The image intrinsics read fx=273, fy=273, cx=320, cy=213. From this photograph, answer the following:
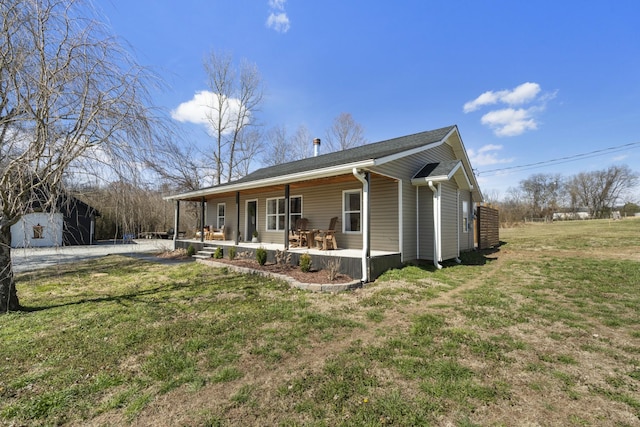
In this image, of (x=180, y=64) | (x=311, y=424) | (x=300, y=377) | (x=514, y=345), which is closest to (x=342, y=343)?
(x=300, y=377)

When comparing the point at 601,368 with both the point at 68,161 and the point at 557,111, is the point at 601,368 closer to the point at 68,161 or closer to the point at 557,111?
the point at 68,161

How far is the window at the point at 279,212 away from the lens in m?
10.9

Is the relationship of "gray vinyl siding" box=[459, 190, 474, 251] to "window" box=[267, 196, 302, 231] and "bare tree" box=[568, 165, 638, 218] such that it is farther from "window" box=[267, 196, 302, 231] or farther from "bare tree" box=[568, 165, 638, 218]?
"bare tree" box=[568, 165, 638, 218]

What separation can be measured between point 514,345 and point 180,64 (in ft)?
18.2

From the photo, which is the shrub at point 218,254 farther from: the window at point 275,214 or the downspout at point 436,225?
the downspout at point 436,225

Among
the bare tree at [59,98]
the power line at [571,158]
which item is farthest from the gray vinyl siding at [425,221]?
the power line at [571,158]

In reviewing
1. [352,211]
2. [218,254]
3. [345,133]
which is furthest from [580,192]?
[218,254]

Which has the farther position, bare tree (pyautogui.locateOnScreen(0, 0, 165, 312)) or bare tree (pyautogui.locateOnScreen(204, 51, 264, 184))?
bare tree (pyautogui.locateOnScreen(204, 51, 264, 184))

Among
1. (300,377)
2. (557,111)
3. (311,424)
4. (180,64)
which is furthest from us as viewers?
(557,111)

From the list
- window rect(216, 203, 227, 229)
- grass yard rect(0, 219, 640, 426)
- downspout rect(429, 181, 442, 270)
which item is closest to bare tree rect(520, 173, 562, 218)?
downspout rect(429, 181, 442, 270)

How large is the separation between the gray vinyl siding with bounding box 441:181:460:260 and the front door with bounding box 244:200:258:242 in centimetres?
798

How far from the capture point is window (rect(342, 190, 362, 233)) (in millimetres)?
8961

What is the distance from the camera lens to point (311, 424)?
2.03 metres

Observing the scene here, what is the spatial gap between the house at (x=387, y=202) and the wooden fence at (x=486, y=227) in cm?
152
